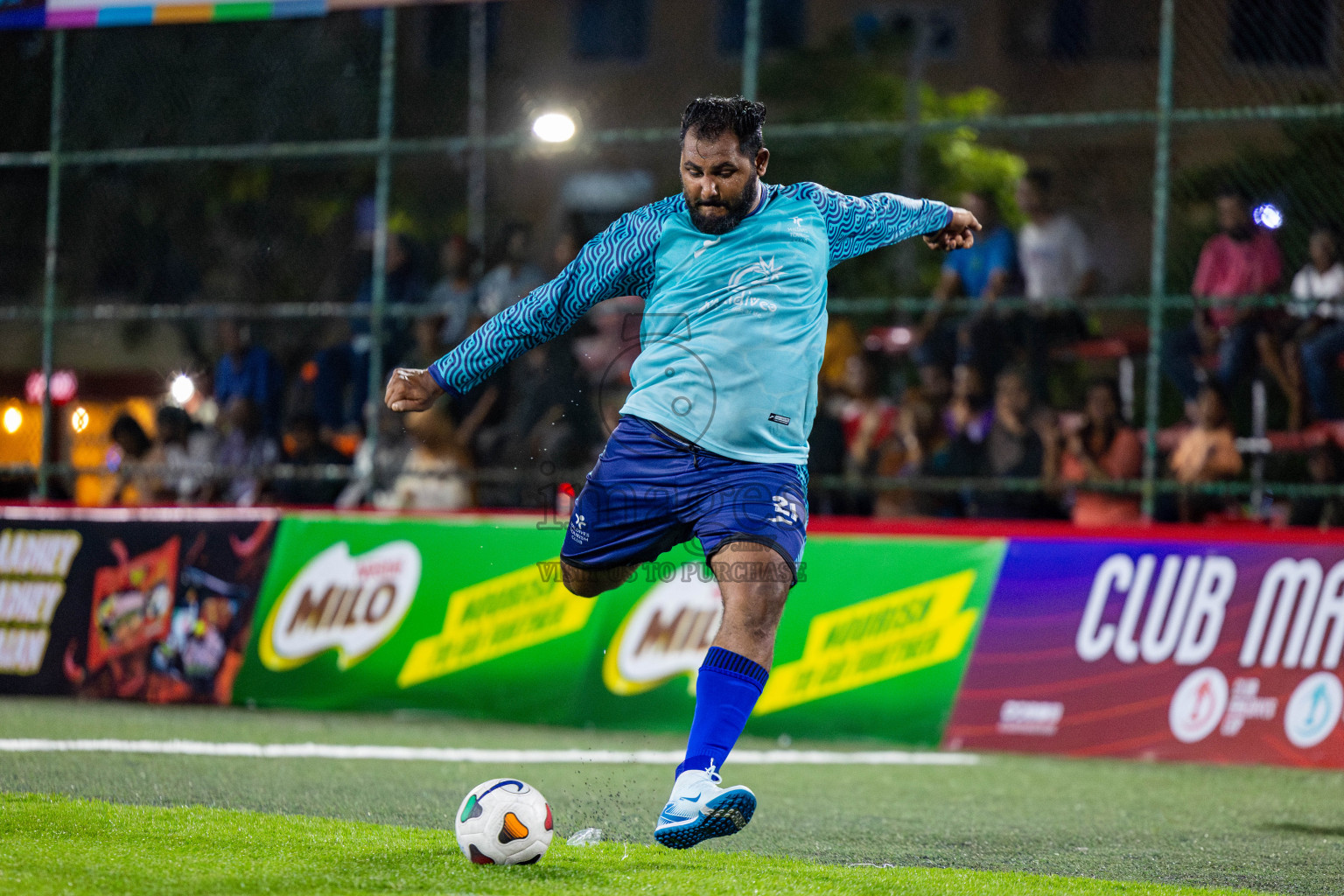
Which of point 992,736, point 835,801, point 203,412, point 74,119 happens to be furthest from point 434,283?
point 835,801

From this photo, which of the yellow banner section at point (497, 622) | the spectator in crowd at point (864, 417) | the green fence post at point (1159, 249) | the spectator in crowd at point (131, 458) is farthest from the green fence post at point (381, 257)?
the green fence post at point (1159, 249)

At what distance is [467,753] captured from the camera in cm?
812

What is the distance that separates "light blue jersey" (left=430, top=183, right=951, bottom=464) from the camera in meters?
5.06

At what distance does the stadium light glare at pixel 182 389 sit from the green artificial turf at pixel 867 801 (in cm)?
391

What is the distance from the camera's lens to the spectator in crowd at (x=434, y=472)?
1080 cm

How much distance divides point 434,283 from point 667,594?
12.8 ft

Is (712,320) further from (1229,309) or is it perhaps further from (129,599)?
(129,599)

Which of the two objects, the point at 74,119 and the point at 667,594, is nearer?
the point at 667,594

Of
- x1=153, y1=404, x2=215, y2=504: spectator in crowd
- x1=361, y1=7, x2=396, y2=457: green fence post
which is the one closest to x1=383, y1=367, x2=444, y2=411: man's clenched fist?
x1=361, y1=7, x2=396, y2=457: green fence post

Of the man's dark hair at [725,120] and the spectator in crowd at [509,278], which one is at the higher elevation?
the man's dark hair at [725,120]

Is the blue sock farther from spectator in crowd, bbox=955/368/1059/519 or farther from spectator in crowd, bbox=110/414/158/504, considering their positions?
spectator in crowd, bbox=110/414/158/504

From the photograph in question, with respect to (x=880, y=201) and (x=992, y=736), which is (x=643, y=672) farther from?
(x=880, y=201)

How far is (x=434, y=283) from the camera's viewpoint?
40.1 ft

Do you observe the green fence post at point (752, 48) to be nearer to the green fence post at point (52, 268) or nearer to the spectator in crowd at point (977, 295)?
the spectator in crowd at point (977, 295)
